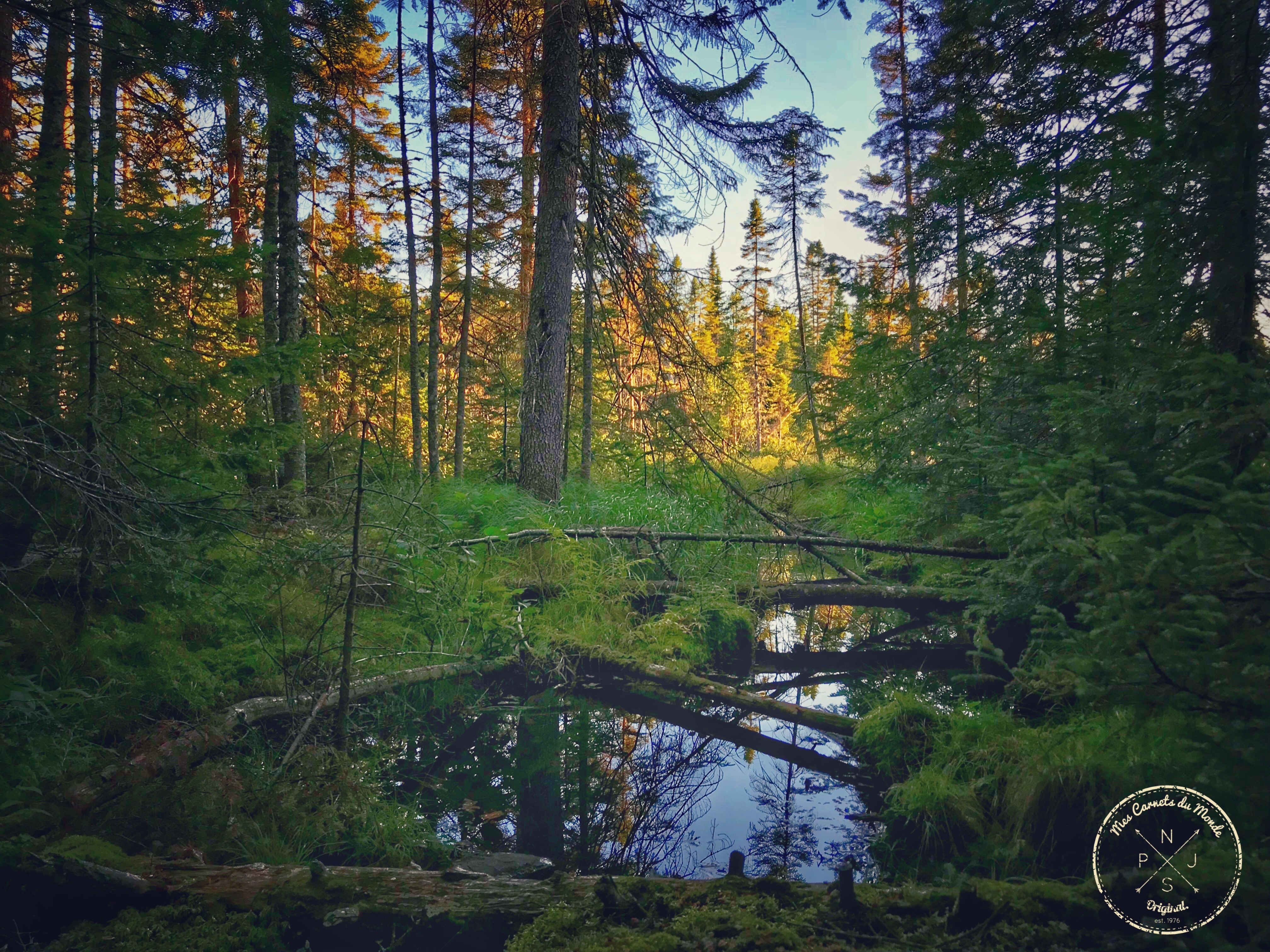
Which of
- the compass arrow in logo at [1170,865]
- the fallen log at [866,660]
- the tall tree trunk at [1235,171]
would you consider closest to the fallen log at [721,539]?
the fallen log at [866,660]

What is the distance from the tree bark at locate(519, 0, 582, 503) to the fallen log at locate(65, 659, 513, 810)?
376cm

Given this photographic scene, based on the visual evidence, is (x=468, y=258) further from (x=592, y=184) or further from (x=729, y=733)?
(x=729, y=733)

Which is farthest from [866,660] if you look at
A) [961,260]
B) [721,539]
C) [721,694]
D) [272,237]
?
[272,237]

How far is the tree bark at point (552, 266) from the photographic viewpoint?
26.6 ft

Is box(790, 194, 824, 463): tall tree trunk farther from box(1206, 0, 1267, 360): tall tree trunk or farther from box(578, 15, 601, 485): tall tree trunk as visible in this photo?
box(1206, 0, 1267, 360): tall tree trunk

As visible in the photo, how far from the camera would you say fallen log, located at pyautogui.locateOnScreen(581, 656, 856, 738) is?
5.11m

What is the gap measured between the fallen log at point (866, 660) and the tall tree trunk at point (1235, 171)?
4426mm

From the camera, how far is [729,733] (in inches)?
213

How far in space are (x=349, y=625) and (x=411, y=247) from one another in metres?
10.1

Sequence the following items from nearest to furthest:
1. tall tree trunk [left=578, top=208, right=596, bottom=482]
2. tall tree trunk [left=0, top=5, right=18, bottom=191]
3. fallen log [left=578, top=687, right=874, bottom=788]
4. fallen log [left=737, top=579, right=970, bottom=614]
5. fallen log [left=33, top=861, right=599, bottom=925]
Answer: fallen log [left=33, top=861, right=599, bottom=925]
fallen log [left=578, top=687, right=874, bottom=788]
tall tree trunk [left=0, top=5, right=18, bottom=191]
fallen log [left=737, top=579, right=970, bottom=614]
tall tree trunk [left=578, top=208, right=596, bottom=482]

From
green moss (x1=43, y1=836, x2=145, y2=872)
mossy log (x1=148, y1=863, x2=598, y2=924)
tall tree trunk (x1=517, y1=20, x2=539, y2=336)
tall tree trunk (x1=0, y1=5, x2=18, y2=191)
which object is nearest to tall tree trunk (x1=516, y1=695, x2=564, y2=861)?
mossy log (x1=148, y1=863, x2=598, y2=924)

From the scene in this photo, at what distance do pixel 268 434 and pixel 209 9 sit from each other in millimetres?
2576

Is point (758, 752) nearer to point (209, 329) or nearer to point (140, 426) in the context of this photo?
point (140, 426)

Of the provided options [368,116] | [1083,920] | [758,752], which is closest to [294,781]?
[758,752]
